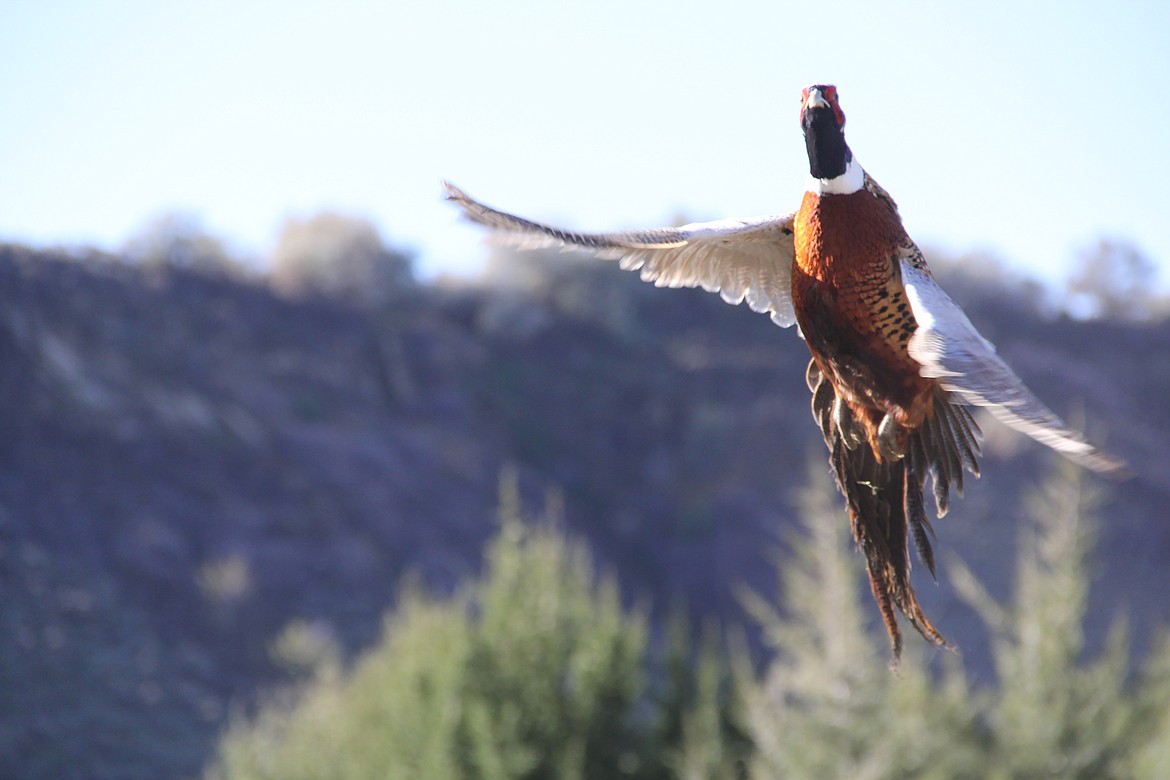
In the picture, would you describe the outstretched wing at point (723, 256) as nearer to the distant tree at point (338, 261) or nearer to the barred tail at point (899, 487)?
the barred tail at point (899, 487)

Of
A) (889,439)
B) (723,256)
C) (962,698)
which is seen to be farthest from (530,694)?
(889,439)

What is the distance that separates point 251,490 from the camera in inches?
1022

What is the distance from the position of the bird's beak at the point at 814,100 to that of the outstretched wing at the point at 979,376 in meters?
0.42

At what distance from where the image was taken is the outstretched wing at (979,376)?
1928mm

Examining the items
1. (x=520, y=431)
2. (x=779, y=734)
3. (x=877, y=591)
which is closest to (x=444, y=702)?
(x=779, y=734)

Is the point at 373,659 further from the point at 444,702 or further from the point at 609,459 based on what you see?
the point at 609,459

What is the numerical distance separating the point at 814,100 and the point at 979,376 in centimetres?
74

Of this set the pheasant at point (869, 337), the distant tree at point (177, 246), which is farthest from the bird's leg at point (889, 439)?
the distant tree at point (177, 246)

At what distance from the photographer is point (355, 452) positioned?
2873 cm

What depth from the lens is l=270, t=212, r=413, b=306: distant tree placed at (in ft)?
106

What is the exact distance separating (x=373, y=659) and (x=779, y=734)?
5.53m

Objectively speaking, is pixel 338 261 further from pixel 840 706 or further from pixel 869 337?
pixel 869 337

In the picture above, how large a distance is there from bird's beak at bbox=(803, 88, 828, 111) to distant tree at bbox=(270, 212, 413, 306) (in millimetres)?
30172

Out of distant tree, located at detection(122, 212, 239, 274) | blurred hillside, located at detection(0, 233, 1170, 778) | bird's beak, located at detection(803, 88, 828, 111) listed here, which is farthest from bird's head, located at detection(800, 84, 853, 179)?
distant tree, located at detection(122, 212, 239, 274)
